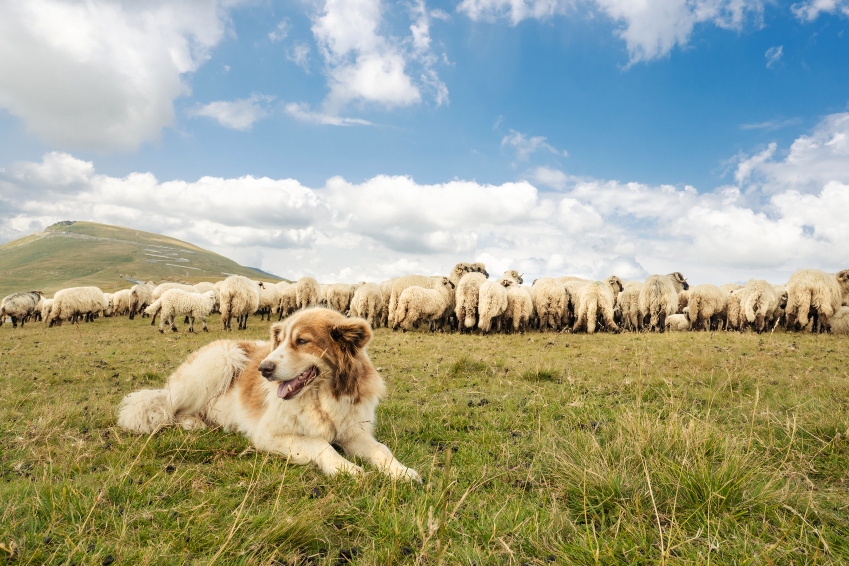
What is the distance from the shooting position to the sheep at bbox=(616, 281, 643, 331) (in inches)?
835

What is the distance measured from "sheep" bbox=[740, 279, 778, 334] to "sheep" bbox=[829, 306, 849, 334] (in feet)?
6.75

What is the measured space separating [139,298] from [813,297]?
3928cm

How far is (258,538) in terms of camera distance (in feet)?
8.30

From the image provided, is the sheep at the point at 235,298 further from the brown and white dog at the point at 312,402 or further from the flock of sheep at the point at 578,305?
the brown and white dog at the point at 312,402

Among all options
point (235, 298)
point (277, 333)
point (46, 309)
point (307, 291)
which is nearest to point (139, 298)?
point (46, 309)

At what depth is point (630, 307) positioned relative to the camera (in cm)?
2128

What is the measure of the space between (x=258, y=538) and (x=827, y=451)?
505 centimetres

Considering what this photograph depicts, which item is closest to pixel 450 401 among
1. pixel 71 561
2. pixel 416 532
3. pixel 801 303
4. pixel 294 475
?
pixel 294 475

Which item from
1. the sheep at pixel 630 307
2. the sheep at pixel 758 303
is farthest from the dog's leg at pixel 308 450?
the sheep at pixel 758 303

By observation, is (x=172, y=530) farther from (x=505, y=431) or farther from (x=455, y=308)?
(x=455, y=308)

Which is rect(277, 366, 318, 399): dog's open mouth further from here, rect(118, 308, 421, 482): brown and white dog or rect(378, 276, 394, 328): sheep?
rect(378, 276, 394, 328): sheep

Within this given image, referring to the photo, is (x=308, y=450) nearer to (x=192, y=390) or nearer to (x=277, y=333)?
(x=277, y=333)

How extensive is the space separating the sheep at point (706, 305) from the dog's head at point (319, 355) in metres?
20.7

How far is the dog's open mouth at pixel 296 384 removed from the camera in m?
4.24
